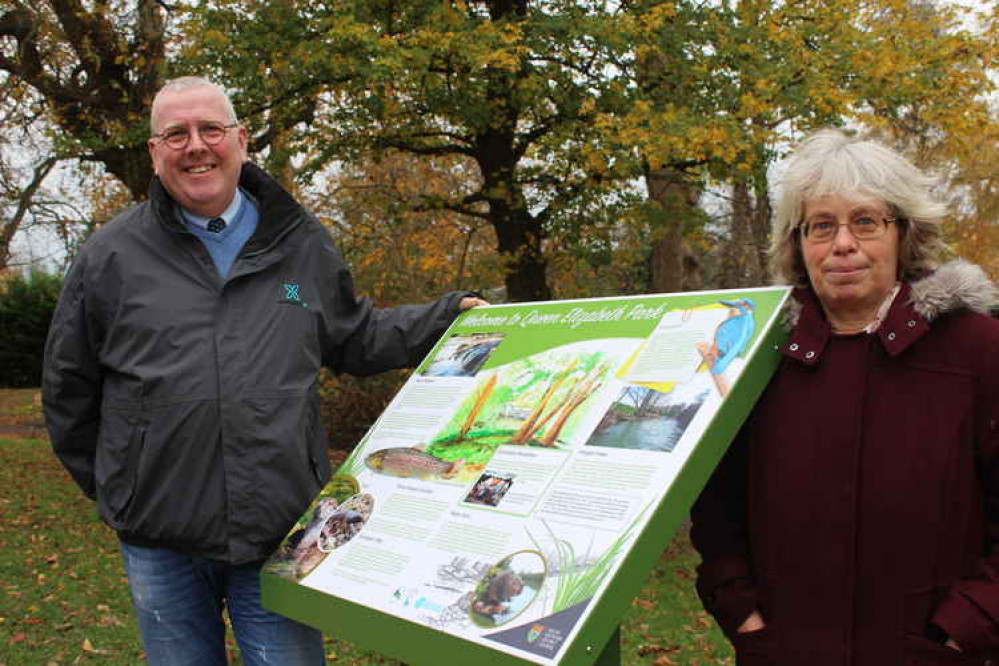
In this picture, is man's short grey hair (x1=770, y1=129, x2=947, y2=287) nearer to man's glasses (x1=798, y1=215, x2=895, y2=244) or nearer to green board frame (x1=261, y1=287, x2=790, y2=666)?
man's glasses (x1=798, y1=215, x2=895, y2=244)

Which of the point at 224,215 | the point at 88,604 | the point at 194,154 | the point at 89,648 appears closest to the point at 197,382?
the point at 224,215

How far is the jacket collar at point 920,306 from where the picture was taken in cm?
202

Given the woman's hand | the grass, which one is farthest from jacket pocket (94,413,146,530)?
the grass

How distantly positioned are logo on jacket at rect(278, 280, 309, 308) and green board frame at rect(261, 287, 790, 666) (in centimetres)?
73

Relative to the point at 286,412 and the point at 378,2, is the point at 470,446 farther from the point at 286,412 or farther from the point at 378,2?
the point at 378,2

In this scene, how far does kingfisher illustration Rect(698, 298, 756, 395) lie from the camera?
2102mm

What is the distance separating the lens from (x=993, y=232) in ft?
60.3

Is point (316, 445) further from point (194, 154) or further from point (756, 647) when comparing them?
point (756, 647)

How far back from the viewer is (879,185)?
2.10m

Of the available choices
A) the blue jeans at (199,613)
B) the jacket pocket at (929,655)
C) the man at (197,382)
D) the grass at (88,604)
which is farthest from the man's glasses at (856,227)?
the grass at (88,604)

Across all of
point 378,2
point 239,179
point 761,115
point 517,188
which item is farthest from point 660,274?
point 239,179

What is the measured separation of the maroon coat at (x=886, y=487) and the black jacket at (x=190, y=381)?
1.37m

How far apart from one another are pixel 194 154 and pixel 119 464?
0.94 metres

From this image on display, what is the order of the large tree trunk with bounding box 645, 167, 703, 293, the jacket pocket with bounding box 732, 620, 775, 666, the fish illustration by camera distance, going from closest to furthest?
the jacket pocket with bounding box 732, 620, 775, 666 < the fish illustration < the large tree trunk with bounding box 645, 167, 703, 293
